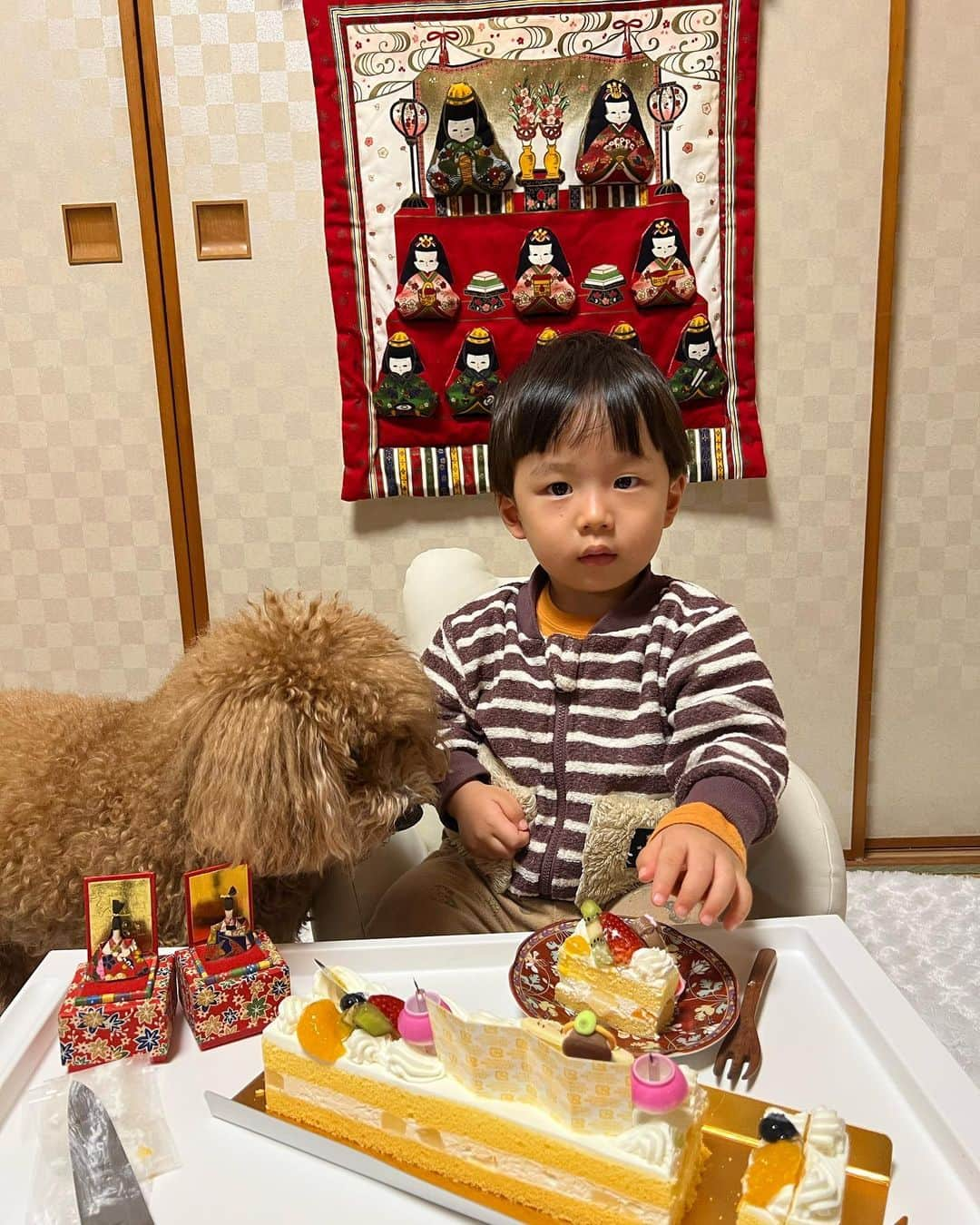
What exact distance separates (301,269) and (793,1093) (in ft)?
5.12

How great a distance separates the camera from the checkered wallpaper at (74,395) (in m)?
1.64

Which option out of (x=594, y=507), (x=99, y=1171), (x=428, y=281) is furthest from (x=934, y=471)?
(x=99, y=1171)

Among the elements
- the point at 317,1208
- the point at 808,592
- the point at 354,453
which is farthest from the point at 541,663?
the point at 808,592

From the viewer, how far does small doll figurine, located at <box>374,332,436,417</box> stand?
1.73m

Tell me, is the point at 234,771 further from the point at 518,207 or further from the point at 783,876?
the point at 518,207

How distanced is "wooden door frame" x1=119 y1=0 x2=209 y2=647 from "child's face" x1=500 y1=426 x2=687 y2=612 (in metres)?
0.86

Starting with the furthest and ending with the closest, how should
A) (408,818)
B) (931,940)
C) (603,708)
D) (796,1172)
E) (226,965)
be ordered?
(931,940)
(603,708)
(408,818)
(226,965)
(796,1172)

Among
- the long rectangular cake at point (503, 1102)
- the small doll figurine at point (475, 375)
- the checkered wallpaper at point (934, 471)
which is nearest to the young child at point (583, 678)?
the long rectangular cake at point (503, 1102)

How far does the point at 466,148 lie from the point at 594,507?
976 millimetres

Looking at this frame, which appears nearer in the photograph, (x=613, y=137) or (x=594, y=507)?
(x=594, y=507)

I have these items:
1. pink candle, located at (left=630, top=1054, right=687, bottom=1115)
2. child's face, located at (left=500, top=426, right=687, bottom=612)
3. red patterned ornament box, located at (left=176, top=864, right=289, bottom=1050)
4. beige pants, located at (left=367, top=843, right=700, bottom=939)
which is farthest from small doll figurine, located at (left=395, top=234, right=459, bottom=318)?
pink candle, located at (left=630, top=1054, right=687, bottom=1115)

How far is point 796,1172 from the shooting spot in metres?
0.52

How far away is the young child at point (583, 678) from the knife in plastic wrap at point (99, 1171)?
41 cm

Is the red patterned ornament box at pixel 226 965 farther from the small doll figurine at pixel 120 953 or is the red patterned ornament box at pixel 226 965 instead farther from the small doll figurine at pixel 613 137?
→ the small doll figurine at pixel 613 137
